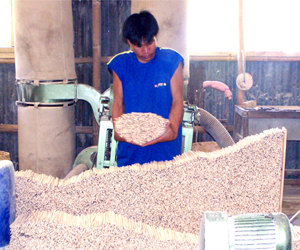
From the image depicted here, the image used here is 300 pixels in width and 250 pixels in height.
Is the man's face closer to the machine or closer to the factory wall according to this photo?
the machine

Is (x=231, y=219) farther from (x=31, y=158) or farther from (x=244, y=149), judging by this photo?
(x=31, y=158)

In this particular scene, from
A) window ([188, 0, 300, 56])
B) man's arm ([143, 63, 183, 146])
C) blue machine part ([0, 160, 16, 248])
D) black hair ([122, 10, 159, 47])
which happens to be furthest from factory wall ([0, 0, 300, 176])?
blue machine part ([0, 160, 16, 248])

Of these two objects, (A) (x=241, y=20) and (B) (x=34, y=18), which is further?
(A) (x=241, y=20)

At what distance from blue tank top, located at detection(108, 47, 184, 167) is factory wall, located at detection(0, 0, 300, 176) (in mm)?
1799

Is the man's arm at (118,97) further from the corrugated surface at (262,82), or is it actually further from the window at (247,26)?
the window at (247,26)

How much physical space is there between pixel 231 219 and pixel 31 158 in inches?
82.7

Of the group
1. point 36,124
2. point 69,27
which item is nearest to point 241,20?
point 69,27

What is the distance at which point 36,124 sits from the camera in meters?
2.24

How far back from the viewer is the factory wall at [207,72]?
10.5 feet

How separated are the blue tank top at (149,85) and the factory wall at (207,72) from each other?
1.80m

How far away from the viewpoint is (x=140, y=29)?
1244mm

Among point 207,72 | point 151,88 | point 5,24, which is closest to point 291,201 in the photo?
point 207,72

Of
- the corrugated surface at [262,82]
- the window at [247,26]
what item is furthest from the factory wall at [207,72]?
the window at [247,26]

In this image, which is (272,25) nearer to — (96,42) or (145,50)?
(96,42)
